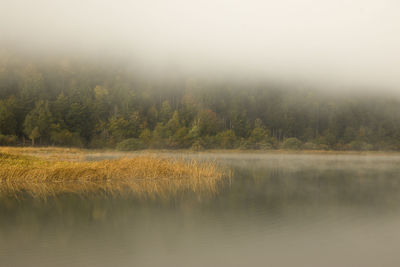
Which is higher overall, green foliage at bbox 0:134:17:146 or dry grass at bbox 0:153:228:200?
dry grass at bbox 0:153:228:200

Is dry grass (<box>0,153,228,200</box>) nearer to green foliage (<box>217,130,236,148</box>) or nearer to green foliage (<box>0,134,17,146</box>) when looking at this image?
green foliage (<box>0,134,17,146</box>)

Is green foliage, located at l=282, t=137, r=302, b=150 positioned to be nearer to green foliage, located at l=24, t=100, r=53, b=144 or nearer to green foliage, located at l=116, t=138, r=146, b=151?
green foliage, located at l=116, t=138, r=146, b=151

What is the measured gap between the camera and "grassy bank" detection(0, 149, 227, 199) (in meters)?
14.9

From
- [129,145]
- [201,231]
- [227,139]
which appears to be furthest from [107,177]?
[227,139]

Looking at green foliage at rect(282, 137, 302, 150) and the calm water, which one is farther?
green foliage at rect(282, 137, 302, 150)

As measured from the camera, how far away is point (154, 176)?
18.6 m

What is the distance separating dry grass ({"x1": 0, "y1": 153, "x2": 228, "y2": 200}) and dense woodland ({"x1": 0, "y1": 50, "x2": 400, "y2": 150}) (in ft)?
155

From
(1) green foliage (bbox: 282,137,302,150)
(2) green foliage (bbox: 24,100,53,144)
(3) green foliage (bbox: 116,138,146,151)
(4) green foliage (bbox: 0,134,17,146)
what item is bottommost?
(1) green foliage (bbox: 282,137,302,150)

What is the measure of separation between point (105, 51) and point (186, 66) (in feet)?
84.3

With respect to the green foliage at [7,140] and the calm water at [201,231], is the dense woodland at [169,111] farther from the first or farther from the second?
the calm water at [201,231]

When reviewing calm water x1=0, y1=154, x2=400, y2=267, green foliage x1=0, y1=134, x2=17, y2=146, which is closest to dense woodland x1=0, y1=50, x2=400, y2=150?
green foliage x1=0, y1=134, x2=17, y2=146

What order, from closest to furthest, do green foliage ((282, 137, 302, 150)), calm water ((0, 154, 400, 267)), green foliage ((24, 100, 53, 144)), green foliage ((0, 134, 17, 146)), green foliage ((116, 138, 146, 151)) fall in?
calm water ((0, 154, 400, 267)), green foliage ((0, 134, 17, 146)), green foliage ((24, 100, 53, 144)), green foliage ((116, 138, 146, 151)), green foliage ((282, 137, 302, 150))

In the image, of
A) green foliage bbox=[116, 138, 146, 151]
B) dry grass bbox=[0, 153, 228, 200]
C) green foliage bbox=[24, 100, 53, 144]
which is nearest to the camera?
dry grass bbox=[0, 153, 228, 200]

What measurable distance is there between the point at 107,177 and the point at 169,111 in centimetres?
6856
